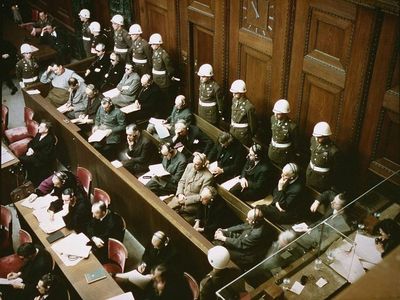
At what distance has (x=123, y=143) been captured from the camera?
842 cm

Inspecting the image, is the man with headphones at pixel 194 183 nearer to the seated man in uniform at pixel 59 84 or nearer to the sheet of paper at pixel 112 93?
the sheet of paper at pixel 112 93

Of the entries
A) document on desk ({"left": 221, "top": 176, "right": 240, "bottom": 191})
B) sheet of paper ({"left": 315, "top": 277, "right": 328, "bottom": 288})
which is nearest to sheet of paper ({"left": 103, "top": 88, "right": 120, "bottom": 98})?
document on desk ({"left": 221, "top": 176, "right": 240, "bottom": 191})

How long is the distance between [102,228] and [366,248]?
328 cm

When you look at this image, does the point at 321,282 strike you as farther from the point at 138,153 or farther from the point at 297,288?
the point at 138,153

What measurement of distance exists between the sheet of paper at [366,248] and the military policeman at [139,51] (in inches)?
238

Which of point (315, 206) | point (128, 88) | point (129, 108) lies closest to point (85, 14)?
point (128, 88)

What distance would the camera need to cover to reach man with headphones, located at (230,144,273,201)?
22.2 feet

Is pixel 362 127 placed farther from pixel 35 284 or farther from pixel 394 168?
pixel 35 284

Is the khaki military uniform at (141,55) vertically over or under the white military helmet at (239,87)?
under

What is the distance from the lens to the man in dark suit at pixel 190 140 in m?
7.67

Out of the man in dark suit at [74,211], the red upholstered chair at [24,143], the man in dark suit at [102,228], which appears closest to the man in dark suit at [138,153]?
the man in dark suit at [74,211]

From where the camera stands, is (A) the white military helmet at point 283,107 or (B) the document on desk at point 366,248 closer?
(B) the document on desk at point 366,248

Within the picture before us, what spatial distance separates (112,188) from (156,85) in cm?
239

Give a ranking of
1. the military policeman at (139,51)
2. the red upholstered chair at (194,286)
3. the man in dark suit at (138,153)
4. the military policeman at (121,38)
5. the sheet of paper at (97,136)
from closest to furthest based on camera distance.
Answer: the red upholstered chair at (194,286) < the man in dark suit at (138,153) < the sheet of paper at (97,136) < the military policeman at (139,51) < the military policeman at (121,38)
